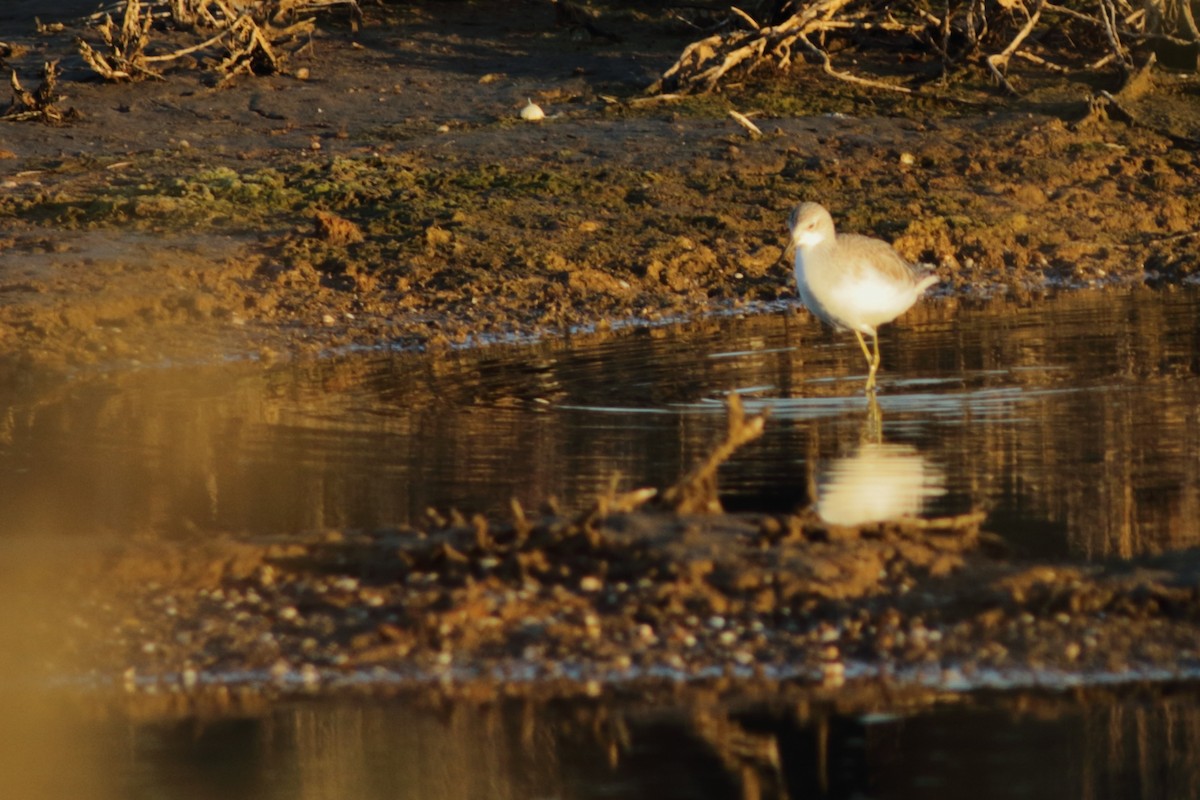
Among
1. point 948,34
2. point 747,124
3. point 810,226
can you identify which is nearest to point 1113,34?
point 948,34

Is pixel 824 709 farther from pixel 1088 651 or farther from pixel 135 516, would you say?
pixel 135 516

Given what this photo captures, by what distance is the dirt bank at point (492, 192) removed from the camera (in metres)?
11.3

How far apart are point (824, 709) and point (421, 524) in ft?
6.43

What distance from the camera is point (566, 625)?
17.7 feet

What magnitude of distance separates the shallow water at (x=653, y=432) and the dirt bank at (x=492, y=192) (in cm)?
86

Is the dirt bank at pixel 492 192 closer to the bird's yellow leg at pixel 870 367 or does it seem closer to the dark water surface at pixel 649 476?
the dark water surface at pixel 649 476

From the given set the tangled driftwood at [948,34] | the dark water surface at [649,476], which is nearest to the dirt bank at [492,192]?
the tangled driftwood at [948,34]

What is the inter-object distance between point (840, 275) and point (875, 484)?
2514mm

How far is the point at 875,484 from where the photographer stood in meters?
6.90

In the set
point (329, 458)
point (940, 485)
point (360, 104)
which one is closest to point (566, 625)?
point (940, 485)

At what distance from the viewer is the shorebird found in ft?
30.3

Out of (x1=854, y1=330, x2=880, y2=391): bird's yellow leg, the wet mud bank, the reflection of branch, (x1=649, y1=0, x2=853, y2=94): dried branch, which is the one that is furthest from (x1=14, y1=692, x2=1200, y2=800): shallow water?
(x1=649, y1=0, x2=853, y2=94): dried branch

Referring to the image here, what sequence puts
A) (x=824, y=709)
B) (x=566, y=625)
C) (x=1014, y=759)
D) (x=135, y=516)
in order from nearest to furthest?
(x=1014, y=759), (x=824, y=709), (x=566, y=625), (x=135, y=516)

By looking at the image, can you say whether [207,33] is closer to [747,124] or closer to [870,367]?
[747,124]
